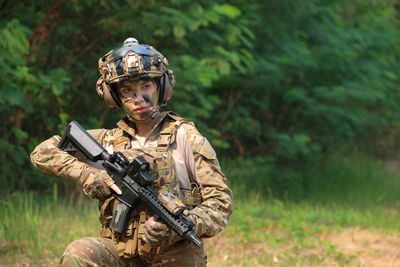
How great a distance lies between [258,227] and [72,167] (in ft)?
12.8

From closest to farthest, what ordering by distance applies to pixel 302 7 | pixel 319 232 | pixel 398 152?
pixel 319 232 < pixel 302 7 < pixel 398 152

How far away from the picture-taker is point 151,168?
134 inches

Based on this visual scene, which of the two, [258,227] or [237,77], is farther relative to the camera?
[237,77]

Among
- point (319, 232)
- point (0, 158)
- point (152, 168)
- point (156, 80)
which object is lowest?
point (319, 232)

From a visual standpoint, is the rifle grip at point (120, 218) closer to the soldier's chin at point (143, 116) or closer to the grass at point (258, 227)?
the soldier's chin at point (143, 116)

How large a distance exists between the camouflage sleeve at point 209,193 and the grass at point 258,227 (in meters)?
2.58

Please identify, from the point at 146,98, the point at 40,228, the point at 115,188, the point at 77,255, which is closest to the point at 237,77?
the point at 40,228

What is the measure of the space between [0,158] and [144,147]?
423 centimetres

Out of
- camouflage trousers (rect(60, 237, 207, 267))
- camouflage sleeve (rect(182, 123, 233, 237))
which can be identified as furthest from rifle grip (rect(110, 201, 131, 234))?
camouflage sleeve (rect(182, 123, 233, 237))

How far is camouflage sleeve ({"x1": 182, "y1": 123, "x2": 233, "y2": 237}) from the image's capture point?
3.27 meters

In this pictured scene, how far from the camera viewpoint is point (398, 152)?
1594 cm

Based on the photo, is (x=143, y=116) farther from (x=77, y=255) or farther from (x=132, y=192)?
(x=77, y=255)

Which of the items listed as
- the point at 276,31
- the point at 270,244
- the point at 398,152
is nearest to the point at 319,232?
the point at 270,244

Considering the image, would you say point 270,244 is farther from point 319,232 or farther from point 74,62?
point 74,62
